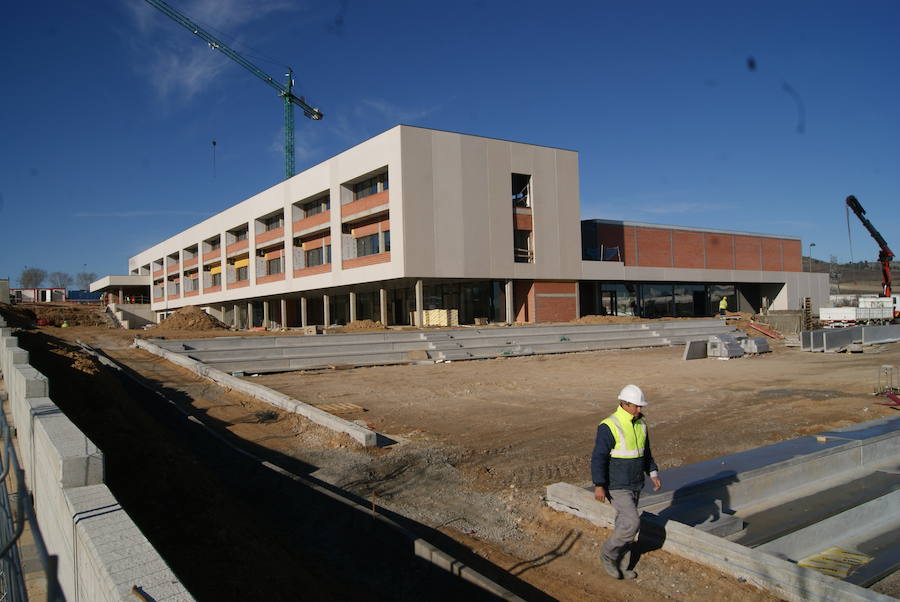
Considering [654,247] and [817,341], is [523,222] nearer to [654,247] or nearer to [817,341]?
[654,247]

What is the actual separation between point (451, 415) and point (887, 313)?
40.9m

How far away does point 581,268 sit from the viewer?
37281 millimetres

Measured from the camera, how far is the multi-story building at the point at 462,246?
3169 centimetres

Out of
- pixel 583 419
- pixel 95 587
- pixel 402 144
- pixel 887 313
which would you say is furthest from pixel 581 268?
pixel 95 587

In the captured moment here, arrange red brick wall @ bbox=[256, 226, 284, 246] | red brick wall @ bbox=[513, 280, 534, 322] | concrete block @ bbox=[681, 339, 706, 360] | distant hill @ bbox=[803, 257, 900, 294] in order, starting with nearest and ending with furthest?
concrete block @ bbox=[681, 339, 706, 360] → red brick wall @ bbox=[513, 280, 534, 322] → red brick wall @ bbox=[256, 226, 284, 246] → distant hill @ bbox=[803, 257, 900, 294]

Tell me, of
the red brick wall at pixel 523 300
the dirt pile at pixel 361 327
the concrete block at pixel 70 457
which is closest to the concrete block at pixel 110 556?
the concrete block at pixel 70 457

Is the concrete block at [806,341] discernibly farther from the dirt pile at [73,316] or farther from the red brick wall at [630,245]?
the dirt pile at [73,316]

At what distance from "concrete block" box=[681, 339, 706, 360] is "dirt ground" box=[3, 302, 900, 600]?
65.0 inches

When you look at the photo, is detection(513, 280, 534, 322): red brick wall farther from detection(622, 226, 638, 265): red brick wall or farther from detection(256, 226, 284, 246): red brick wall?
detection(256, 226, 284, 246): red brick wall

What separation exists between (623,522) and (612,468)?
454 millimetres

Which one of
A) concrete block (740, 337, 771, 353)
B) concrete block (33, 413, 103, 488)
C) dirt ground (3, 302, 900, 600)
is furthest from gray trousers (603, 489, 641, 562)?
concrete block (740, 337, 771, 353)

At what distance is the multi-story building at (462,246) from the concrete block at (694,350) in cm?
1216

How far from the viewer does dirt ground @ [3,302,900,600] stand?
18.3 ft

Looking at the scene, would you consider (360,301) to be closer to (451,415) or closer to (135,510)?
(451,415)
